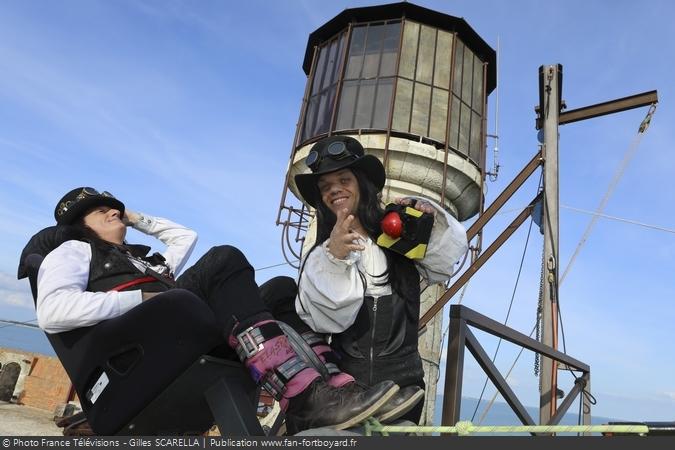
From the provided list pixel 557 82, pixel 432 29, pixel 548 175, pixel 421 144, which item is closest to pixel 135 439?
pixel 548 175

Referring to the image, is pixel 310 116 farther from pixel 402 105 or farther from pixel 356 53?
pixel 402 105

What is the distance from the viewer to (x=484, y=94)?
39.7 feet

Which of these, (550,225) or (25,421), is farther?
(25,421)

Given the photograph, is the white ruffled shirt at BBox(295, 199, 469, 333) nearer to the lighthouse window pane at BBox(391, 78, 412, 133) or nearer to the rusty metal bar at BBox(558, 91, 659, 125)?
the rusty metal bar at BBox(558, 91, 659, 125)

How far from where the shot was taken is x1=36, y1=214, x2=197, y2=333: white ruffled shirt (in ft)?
5.42

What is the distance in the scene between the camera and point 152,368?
5.35ft

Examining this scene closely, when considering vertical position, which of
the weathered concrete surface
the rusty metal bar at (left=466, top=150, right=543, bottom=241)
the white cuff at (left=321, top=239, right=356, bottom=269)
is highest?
the rusty metal bar at (left=466, top=150, right=543, bottom=241)

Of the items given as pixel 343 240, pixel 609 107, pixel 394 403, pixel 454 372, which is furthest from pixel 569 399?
pixel 609 107

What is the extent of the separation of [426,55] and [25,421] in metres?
10.1

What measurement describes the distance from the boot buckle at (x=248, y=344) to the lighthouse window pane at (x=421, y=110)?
29.7 ft

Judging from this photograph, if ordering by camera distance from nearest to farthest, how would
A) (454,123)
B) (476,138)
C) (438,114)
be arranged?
1. (438,114)
2. (454,123)
3. (476,138)

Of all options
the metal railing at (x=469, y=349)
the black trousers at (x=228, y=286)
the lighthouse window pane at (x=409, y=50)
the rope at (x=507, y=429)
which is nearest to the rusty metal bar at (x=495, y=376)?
the metal railing at (x=469, y=349)

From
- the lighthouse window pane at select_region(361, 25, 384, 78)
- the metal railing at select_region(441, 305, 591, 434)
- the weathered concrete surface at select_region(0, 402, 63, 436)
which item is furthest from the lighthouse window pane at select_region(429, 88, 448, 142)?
the weathered concrete surface at select_region(0, 402, 63, 436)

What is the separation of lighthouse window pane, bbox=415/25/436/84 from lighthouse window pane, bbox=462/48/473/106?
2.90 feet
